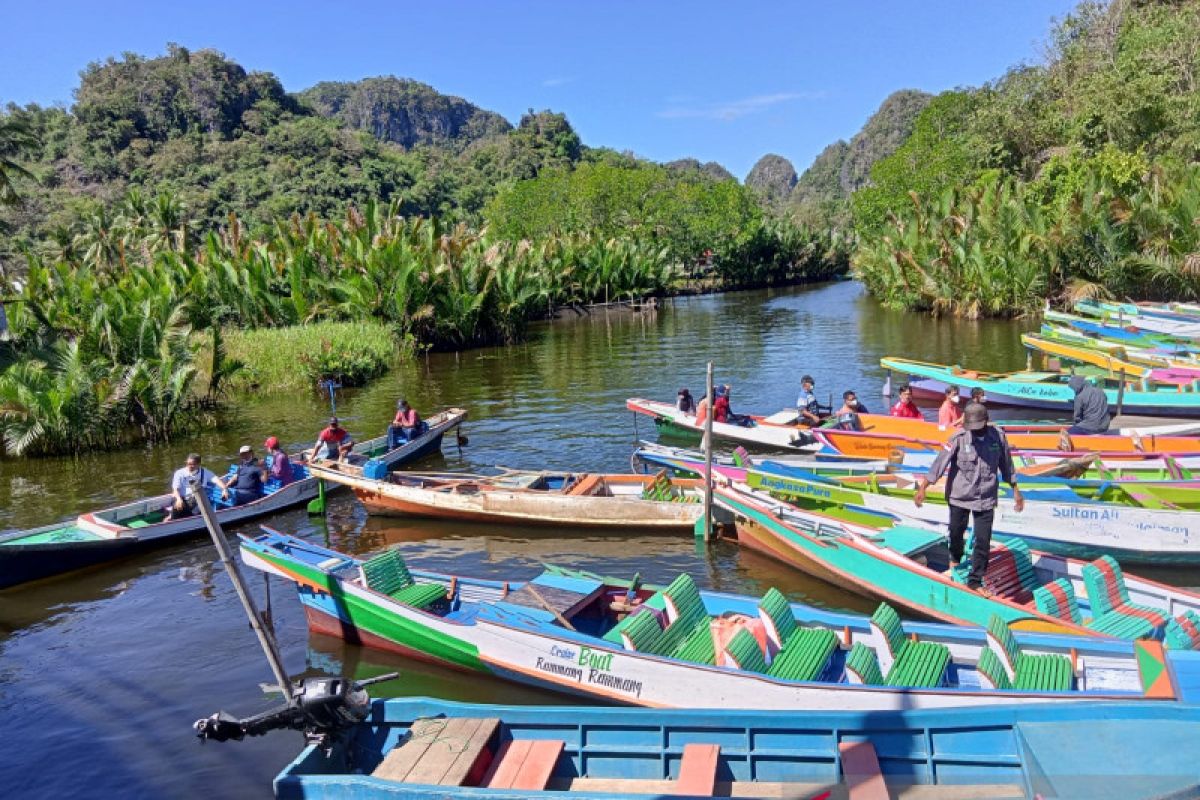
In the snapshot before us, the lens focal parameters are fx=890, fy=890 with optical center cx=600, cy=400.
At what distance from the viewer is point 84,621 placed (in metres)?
13.1

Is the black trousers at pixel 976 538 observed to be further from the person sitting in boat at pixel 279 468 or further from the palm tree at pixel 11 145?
the palm tree at pixel 11 145

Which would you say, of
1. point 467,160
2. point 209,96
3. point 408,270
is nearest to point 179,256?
point 408,270

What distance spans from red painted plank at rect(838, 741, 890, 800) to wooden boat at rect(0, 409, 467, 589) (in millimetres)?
11632

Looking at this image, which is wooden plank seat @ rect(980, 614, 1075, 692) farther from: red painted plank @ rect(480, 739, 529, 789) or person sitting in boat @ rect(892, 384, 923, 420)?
person sitting in boat @ rect(892, 384, 923, 420)

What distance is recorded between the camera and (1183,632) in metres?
8.39

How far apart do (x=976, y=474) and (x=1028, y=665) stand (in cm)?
229

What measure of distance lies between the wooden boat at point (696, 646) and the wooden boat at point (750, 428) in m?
8.92

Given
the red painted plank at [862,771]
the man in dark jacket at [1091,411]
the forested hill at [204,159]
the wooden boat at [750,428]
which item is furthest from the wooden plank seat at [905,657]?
the forested hill at [204,159]

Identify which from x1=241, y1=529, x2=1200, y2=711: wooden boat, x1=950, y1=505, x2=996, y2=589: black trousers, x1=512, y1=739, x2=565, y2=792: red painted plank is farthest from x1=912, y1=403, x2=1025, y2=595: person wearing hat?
x1=512, y1=739, x2=565, y2=792: red painted plank

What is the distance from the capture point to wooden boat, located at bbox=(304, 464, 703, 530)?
48.7 ft

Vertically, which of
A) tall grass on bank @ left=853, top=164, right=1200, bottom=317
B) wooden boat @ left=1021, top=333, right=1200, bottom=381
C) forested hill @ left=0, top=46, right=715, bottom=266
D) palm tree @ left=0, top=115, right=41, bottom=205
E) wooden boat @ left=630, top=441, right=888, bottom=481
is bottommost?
wooden boat @ left=630, top=441, right=888, bottom=481

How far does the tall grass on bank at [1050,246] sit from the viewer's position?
111 feet

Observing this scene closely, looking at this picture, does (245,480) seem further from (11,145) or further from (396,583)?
(11,145)

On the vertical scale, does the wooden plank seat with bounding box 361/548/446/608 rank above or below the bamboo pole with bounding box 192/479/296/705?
below
